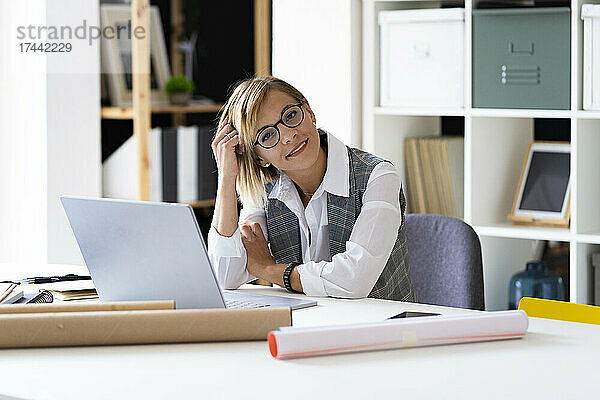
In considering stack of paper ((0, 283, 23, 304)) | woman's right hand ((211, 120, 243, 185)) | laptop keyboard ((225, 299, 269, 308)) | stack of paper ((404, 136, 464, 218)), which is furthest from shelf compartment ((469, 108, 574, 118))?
stack of paper ((0, 283, 23, 304))

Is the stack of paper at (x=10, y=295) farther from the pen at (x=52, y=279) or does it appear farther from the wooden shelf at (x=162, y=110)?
the wooden shelf at (x=162, y=110)

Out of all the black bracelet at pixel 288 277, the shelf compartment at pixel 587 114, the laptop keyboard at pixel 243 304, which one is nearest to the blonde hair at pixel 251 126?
the black bracelet at pixel 288 277

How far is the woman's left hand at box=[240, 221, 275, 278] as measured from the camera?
2.11 metres

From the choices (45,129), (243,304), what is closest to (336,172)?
(243,304)

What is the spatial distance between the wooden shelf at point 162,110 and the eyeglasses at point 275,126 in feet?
5.37

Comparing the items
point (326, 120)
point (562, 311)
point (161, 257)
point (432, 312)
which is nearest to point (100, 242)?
point (161, 257)

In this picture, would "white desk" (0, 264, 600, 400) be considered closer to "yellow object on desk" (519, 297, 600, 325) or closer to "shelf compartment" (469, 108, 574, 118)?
"yellow object on desk" (519, 297, 600, 325)

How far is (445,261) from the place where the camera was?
229 cm

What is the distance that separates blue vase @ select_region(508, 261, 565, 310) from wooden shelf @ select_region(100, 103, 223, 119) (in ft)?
5.00

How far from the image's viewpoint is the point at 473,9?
289cm

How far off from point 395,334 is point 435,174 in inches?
68.7

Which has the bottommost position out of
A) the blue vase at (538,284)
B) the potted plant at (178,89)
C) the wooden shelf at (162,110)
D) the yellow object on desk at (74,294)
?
the blue vase at (538,284)

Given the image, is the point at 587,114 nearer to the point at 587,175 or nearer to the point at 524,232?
the point at 587,175

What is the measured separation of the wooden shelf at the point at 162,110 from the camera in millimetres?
3652
